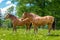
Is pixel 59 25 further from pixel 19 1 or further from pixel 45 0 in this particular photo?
pixel 19 1

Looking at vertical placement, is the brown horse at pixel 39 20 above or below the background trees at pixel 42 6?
above

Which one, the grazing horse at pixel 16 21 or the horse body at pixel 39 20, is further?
the grazing horse at pixel 16 21

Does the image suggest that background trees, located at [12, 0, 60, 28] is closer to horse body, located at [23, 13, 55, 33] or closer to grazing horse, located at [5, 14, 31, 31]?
grazing horse, located at [5, 14, 31, 31]

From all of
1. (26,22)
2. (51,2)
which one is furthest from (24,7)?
(26,22)

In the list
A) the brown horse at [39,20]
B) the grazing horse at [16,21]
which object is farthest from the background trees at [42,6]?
the brown horse at [39,20]

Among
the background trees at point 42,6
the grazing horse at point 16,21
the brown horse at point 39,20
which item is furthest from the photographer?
the background trees at point 42,6

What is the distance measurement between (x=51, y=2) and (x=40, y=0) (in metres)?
2.17

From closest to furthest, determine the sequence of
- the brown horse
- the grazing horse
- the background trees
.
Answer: the brown horse
the grazing horse
the background trees

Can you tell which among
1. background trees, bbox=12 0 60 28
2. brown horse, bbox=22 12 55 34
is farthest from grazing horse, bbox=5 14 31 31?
background trees, bbox=12 0 60 28

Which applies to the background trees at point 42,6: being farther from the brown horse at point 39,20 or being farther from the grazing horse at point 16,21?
the brown horse at point 39,20

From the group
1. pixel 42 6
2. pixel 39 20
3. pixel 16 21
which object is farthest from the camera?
pixel 42 6

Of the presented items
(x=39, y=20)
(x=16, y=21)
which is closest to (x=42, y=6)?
(x=16, y=21)

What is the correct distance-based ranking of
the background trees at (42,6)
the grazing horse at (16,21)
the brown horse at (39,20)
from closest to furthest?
1. the brown horse at (39,20)
2. the grazing horse at (16,21)
3. the background trees at (42,6)

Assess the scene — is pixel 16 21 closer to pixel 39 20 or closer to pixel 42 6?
pixel 39 20
